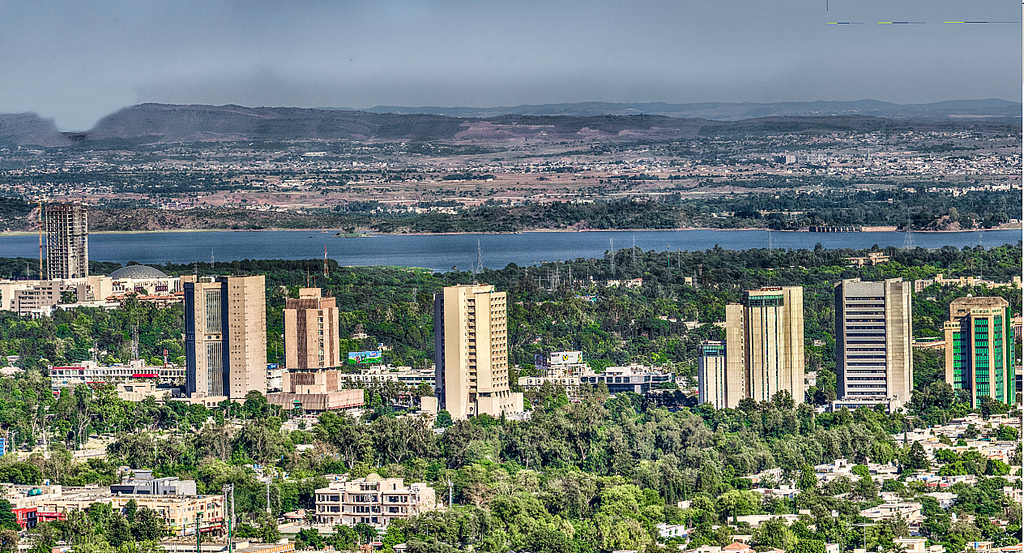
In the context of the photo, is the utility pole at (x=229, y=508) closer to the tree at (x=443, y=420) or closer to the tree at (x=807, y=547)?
the tree at (x=807, y=547)

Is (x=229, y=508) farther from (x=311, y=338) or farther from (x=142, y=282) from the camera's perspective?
(x=142, y=282)

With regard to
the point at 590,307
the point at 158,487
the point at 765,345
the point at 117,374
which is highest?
the point at 765,345

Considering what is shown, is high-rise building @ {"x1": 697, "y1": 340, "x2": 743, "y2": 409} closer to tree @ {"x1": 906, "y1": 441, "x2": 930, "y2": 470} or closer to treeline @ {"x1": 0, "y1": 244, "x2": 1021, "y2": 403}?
treeline @ {"x1": 0, "y1": 244, "x2": 1021, "y2": 403}

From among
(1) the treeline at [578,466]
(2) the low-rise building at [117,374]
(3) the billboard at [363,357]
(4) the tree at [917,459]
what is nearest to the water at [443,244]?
(3) the billboard at [363,357]

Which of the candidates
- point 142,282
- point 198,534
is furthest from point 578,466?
point 142,282

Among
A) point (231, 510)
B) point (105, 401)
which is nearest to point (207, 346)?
point (105, 401)

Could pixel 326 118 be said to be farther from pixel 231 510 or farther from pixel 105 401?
pixel 231 510

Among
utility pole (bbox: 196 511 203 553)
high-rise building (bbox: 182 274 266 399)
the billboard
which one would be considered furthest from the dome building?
utility pole (bbox: 196 511 203 553)
